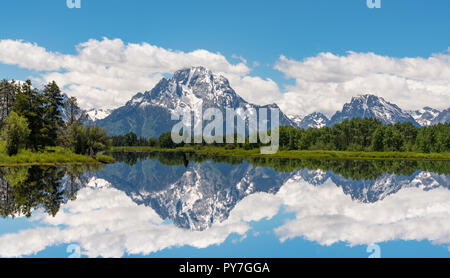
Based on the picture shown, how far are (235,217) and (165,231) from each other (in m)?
6.95

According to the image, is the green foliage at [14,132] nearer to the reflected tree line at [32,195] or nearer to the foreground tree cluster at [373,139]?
the reflected tree line at [32,195]

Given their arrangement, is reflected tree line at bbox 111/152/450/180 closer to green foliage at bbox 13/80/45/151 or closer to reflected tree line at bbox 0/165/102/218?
green foliage at bbox 13/80/45/151

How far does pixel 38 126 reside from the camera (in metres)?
82.3

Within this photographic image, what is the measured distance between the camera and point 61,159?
7925cm

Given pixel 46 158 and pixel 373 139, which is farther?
pixel 373 139

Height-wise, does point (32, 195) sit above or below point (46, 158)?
below

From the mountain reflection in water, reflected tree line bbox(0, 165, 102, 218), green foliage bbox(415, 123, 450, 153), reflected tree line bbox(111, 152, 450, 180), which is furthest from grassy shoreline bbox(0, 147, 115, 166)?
green foliage bbox(415, 123, 450, 153)

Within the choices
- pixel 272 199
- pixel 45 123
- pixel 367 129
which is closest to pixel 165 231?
pixel 272 199

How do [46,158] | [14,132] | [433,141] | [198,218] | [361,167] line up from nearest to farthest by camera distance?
1. [198,218]
2. [14,132]
3. [46,158]
4. [361,167]
5. [433,141]

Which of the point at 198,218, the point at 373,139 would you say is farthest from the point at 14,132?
the point at 373,139

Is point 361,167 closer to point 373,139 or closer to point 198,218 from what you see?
point 198,218

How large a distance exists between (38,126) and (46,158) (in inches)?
393

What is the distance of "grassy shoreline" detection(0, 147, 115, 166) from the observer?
235 feet
